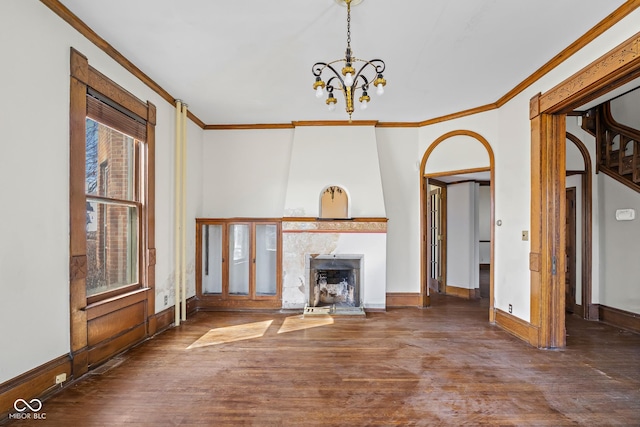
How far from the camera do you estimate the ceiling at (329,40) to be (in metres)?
2.49

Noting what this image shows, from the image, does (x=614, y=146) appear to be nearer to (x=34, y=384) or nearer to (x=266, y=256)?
(x=266, y=256)

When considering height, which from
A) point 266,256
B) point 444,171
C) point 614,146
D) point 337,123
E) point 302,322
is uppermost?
point 337,123

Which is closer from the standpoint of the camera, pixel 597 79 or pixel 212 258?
pixel 597 79

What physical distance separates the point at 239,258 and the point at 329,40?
11.3ft

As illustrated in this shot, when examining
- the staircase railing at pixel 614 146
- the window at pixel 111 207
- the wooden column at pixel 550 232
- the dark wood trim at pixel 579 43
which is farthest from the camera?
the staircase railing at pixel 614 146

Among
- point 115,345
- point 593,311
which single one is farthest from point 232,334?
point 593,311

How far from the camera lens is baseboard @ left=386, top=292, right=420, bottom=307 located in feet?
17.3

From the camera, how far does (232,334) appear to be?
3947 millimetres

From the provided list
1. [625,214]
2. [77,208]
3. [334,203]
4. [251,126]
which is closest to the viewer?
[77,208]

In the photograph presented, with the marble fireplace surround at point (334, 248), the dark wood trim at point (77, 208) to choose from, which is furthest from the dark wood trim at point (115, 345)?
the marble fireplace surround at point (334, 248)

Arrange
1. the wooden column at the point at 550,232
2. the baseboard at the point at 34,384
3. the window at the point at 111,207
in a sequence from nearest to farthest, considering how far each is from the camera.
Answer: the baseboard at the point at 34,384 → the window at the point at 111,207 → the wooden column at the point at 550,232

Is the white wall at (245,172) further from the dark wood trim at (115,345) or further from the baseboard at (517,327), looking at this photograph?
the baseboard at (517,327)

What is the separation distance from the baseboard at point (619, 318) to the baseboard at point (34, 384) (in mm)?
5957

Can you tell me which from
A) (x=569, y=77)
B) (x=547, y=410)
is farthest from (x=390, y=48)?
(x=547, y=410)
